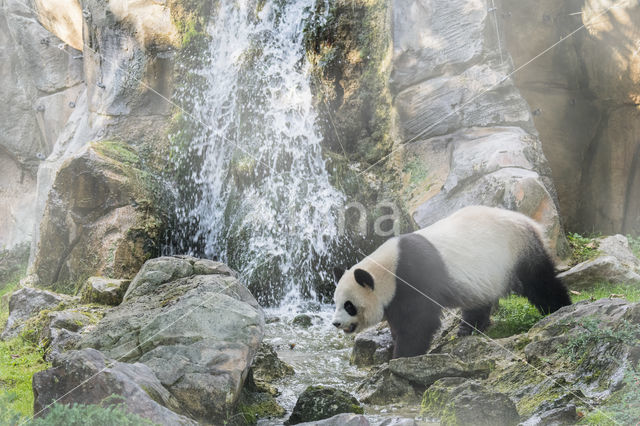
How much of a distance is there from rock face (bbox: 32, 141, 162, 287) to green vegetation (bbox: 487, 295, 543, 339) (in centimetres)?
581

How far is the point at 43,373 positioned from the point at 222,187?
7.45m

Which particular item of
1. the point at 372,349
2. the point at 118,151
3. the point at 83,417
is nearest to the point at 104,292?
the point at 372,349

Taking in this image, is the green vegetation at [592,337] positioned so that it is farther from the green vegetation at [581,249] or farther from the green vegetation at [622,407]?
the green vegetation at [581,249]

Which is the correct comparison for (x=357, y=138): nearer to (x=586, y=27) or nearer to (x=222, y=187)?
(x=222, y=187)

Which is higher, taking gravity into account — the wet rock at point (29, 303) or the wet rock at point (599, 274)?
the wet rock at point (599, 274)

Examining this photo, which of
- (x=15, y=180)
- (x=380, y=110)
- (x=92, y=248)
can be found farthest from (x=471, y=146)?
(x=15, y=180)

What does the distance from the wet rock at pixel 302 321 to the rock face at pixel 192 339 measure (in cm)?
277

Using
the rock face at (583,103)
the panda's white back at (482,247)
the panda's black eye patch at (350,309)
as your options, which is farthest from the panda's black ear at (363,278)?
the rock face at (583,103)

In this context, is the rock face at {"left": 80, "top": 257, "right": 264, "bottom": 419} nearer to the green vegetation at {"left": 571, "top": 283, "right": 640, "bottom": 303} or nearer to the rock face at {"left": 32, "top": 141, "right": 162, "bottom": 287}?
the rock face at {"left": 32, "top": 141, "right": 162, "bottom": 287}

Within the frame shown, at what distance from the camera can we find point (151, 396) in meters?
4.23

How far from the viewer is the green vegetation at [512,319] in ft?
22.6

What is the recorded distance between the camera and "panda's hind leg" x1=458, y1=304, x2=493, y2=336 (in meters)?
6.77

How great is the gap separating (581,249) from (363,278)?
4.73 m

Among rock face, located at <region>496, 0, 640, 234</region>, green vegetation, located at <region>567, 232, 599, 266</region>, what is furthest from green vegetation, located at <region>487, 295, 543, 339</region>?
rock face, located at <region>496, 0, 640, 234</region>
